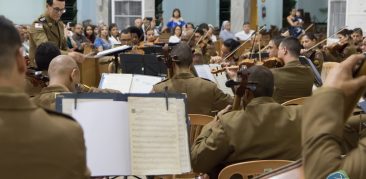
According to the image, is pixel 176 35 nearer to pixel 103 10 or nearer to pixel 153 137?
pixel 103 10

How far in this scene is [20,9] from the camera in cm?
1869

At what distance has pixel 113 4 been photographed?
17672 millimetres

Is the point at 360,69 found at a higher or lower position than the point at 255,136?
higher

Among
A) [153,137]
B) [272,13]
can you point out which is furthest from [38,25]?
[272,13]

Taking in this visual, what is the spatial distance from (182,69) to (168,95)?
2.28 meters

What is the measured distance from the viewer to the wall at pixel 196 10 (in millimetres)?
20125

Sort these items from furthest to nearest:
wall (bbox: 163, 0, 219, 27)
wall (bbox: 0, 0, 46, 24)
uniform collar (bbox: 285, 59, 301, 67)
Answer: wall (bbox: 163, 0, 219, 27), wall (bbox: 0, 0, 46, 24), uniform collar (bbox: 285, 59, 301, 67)

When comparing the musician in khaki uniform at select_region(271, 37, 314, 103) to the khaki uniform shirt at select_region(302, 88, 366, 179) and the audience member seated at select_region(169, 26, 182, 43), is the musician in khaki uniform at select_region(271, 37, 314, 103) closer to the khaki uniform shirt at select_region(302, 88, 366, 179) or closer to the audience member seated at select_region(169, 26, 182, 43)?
the khaki uniform shirt at select_region(302, 88, 366, 179)

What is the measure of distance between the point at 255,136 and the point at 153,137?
0.60 metres

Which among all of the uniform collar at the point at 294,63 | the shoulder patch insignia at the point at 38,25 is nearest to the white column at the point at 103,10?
the shoulder patch insignia at the point at 38,25

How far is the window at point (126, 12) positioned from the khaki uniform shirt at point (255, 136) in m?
14.2

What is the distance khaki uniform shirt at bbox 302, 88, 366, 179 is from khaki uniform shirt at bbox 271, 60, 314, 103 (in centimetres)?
421

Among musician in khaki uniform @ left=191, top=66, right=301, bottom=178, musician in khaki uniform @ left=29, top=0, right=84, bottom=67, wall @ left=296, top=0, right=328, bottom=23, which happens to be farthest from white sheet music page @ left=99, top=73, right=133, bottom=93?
wall @ left=296, top=0, right=328, bottom=23

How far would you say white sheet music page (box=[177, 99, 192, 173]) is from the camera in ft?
10.7
